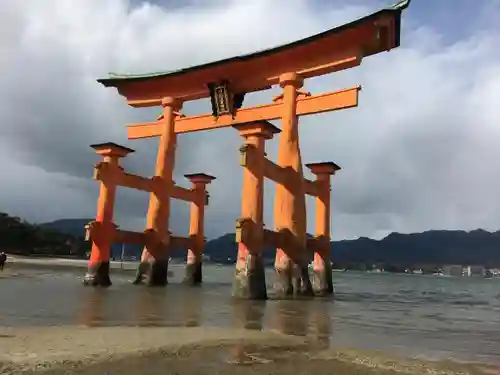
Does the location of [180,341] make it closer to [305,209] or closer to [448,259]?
[305,209]

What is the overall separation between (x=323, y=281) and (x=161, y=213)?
7.76 metres

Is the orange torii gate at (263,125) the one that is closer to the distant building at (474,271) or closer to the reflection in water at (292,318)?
the reflection in water at (292,318)

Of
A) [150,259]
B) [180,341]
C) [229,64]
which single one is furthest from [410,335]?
[150,259]

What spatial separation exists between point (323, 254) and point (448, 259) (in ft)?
562

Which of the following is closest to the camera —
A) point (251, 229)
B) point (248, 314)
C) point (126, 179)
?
point (248, 314)

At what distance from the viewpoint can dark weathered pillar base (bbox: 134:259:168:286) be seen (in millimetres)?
20875

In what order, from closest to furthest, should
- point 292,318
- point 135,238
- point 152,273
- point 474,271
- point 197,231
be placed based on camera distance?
point 292,318 < point 135,238 < point 152,273 < point 197,231 < point 474,271

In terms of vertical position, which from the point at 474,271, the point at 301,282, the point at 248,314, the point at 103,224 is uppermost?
the point at 103,224

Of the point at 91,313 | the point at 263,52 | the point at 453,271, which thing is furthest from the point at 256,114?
the point at 453,271

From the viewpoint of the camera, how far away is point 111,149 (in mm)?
19391

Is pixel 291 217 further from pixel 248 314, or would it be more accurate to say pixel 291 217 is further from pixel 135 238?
pixel 135 238

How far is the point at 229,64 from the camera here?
61.3 feet

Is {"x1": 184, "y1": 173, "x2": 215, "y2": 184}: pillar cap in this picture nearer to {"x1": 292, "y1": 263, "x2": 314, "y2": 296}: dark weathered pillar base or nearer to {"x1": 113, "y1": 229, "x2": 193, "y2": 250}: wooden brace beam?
{"x1": 113, "y1": 229, "x2": 193, "y2": 250}: wooden brace beam

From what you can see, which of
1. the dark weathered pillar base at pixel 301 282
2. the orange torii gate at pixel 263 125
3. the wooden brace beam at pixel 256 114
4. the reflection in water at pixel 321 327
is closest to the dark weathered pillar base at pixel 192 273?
the orange torii gate at pixel 263 125
